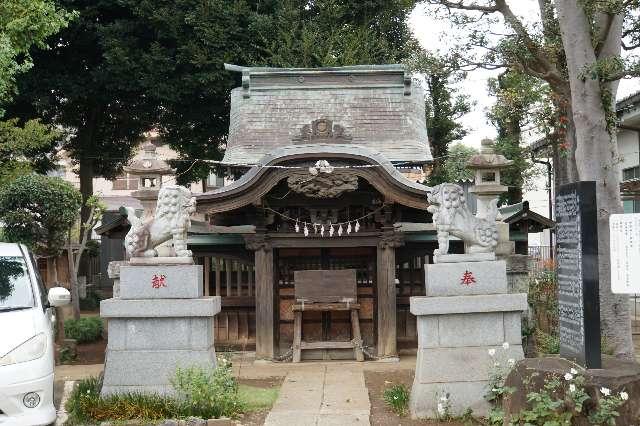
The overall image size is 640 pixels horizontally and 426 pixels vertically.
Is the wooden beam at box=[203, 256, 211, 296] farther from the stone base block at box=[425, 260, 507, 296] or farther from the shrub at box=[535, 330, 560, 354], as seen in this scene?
the stone base block at box=[425, 260, 507, 296]

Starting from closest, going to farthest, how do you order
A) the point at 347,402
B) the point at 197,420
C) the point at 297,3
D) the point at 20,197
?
1. the point at 197,420
2. the point at 347,402
3. the point at 20,197
4. the point at 297,3

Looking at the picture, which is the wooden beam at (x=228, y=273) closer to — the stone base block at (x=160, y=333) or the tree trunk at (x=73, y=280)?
the tree trunk at (x=73, y=280)

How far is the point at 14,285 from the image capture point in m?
7.78

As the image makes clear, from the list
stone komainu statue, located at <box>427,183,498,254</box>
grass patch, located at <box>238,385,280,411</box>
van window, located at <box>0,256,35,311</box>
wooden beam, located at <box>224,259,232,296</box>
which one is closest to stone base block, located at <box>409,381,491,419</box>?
stone komainu statue, located at <box>427,183,498,254</box>

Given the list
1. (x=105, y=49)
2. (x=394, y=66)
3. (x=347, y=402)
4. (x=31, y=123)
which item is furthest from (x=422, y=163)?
(x=105, y=49)

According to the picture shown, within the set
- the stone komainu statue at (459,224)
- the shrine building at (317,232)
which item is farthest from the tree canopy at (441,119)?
the stone komainu statue at (459,224)

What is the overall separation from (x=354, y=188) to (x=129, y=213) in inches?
179

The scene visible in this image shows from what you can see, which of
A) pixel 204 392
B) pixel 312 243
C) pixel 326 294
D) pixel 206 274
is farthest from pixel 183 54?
pixel 204 392

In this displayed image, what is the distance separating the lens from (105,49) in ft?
70.3

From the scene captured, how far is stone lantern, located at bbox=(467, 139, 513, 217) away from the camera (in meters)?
11.1

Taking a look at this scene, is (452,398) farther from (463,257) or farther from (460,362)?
(463,257)

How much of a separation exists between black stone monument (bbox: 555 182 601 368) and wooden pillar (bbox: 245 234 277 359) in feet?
24.2

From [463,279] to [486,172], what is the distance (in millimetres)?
3027

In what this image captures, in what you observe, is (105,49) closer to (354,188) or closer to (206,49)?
(206,49)
